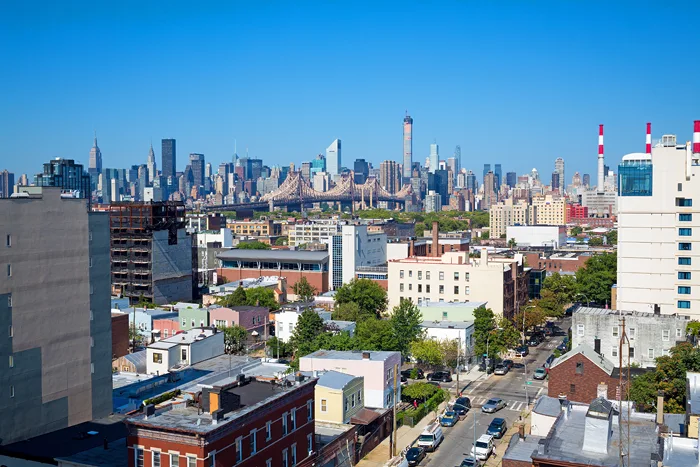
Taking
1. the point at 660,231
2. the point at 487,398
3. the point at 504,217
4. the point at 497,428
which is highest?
the point at 660,231

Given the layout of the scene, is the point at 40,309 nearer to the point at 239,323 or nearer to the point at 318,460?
the point at 318,460

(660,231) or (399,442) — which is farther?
(660,231)

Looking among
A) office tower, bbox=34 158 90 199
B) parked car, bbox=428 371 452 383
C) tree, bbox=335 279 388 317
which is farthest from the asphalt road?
office tower, bbox=34 158 90 199

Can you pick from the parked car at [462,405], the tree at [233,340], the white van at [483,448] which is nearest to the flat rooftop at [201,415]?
the white van at [483,448]

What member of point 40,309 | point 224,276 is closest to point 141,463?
point 40,309

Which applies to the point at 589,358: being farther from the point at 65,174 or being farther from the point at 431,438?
the point at 65,174

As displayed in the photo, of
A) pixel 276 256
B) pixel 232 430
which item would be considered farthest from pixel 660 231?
pixel 276 256

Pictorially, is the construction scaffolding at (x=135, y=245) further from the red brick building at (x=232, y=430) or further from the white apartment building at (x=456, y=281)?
the red brick building at (x=232, y=430)
